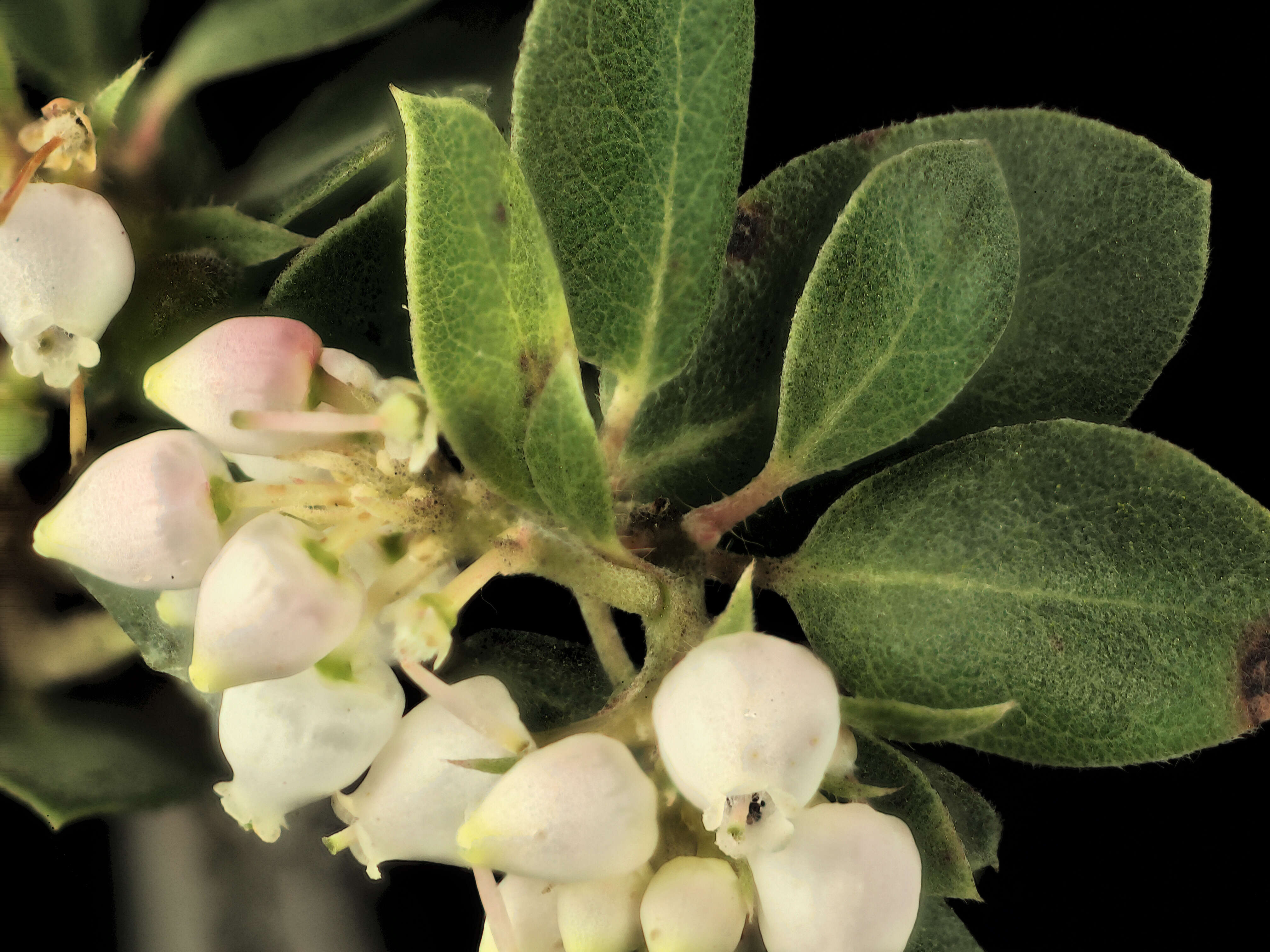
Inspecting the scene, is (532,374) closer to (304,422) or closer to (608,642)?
(304,422)

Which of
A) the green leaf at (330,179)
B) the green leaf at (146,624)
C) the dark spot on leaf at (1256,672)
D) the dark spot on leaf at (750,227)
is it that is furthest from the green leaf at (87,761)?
the dark spot on leaf at (1256,672)

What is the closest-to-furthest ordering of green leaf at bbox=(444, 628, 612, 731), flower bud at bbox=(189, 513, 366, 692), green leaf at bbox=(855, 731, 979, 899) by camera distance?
flower bud at bbox=(189, 513, 366, 692) < green leaf at bbox=(855, 731, 979, 899) < green leaf at bbox=(444, 628, 612, 731)

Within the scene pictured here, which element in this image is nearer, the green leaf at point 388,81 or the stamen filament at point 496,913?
the stamen filament at point 496,913

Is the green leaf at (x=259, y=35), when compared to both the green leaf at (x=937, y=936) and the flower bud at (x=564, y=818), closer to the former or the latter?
the flower bud at (x=564, y=818)

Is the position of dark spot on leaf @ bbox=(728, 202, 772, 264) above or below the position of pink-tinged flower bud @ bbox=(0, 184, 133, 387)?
below

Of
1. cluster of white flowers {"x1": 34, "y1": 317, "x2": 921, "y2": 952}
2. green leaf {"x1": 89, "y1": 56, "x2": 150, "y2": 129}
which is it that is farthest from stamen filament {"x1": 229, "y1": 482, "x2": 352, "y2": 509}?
green leaf {"x1": 89, "y1": 56, "x2": 150, "y2": 129}

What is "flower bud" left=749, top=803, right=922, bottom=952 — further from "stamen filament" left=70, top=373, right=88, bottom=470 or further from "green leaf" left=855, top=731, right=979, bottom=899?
"stamen filament" left=70, top=373, right=88, bottom=470

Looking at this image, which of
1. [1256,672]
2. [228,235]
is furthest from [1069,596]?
[228,235]

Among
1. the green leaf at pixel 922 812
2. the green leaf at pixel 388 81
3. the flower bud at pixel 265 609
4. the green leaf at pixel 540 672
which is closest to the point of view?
Answer: the flower bud at pixel 265 609
